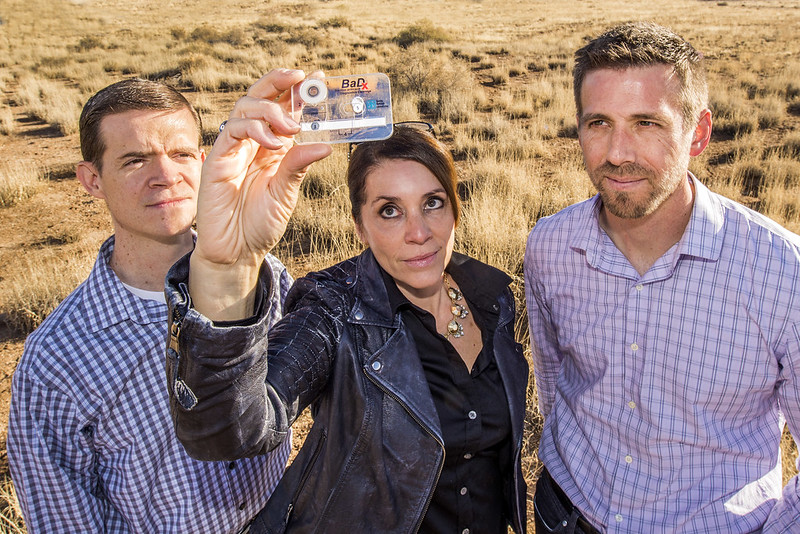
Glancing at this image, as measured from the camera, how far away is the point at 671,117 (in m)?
1.91

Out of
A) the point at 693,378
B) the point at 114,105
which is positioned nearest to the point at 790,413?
the point at 693,378

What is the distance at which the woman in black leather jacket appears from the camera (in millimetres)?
1325

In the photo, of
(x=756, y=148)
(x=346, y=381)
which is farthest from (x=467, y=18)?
(x=346, y=381)

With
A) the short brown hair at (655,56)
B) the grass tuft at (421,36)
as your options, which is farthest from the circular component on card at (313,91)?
the grass tuft at (421,36)

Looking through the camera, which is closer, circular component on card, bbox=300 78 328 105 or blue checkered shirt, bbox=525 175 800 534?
circular component on card, bbox=300 78 328 105

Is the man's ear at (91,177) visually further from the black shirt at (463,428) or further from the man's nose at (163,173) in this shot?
the black shirt at (463,428)

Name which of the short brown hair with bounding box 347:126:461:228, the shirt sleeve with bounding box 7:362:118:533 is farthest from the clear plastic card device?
the shirt sleeve with bounding box 7:362:118:533

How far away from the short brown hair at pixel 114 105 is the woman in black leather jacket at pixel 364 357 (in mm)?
860

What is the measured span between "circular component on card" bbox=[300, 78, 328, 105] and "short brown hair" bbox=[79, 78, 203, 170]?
0.99m

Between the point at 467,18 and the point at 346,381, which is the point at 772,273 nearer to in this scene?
the point at 346,381

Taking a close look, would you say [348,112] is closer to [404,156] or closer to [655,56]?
[404,156]

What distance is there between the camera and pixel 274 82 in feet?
4.52

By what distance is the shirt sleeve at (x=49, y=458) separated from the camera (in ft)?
5.79

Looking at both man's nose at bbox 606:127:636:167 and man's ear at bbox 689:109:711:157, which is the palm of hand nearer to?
man's nose at bbox 606:127:636:167
